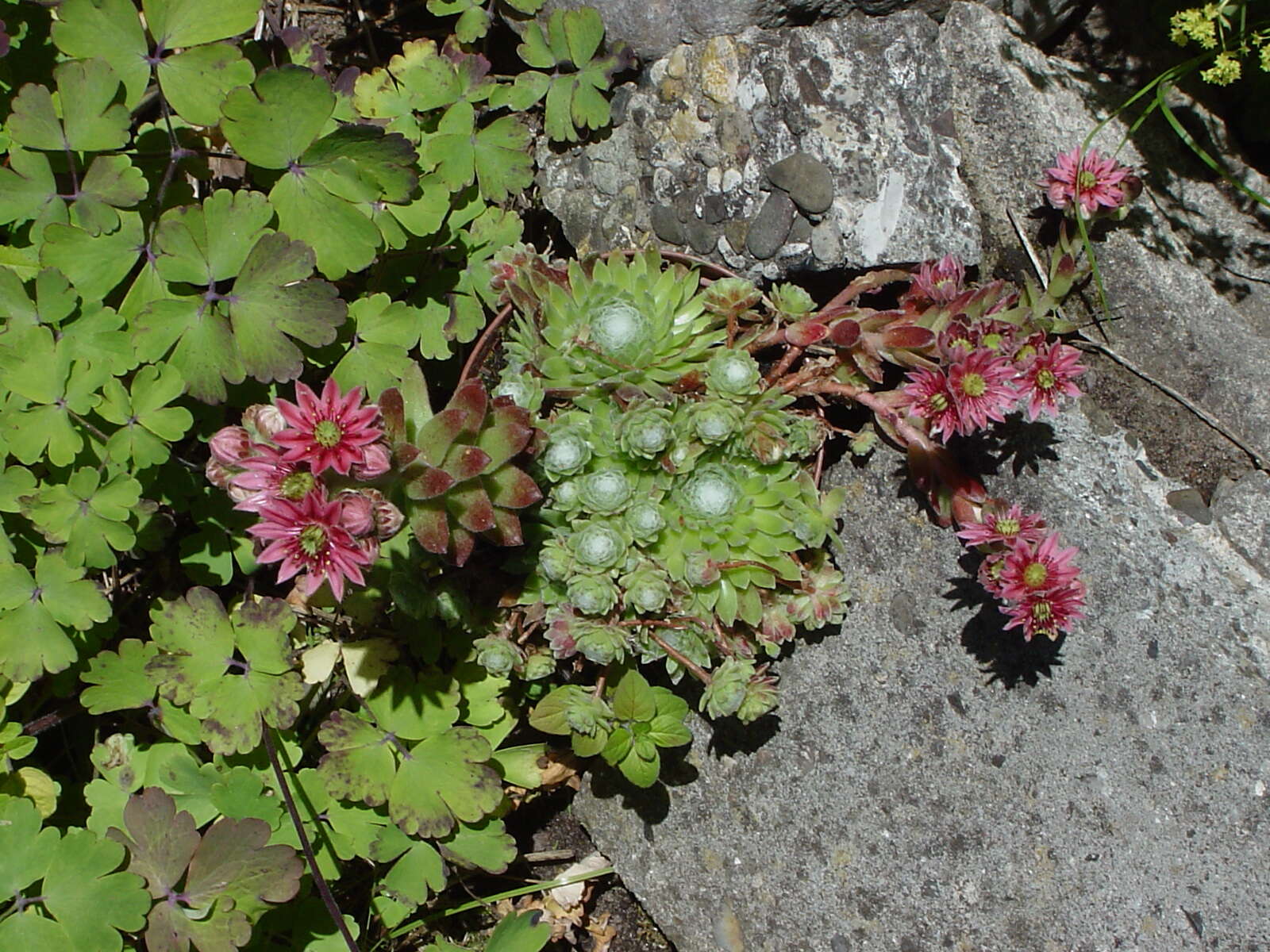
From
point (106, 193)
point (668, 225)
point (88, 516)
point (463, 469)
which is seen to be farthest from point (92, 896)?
point (668, 225)

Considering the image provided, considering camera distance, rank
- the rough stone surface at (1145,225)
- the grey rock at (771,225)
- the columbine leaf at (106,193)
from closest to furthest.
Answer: the columbine leaf at (106,193)
the rough stone surface at (1145,225)
the grey rock at (771,225)

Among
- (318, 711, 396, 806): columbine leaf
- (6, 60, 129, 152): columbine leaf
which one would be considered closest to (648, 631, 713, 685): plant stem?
(318, 711, 396, 806): columbine leaf

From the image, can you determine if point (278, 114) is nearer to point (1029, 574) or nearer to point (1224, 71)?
point (1029, 574)

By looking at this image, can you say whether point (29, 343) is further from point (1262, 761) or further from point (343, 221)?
point (1262, 761)

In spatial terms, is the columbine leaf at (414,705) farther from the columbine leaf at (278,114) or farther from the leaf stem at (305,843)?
the columbine leaf at (278,114)

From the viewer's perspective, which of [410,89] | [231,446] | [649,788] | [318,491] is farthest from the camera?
[649,788]

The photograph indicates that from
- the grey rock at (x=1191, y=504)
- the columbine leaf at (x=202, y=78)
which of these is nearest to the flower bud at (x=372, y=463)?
the columbine leaf at (x=202, y=78)
